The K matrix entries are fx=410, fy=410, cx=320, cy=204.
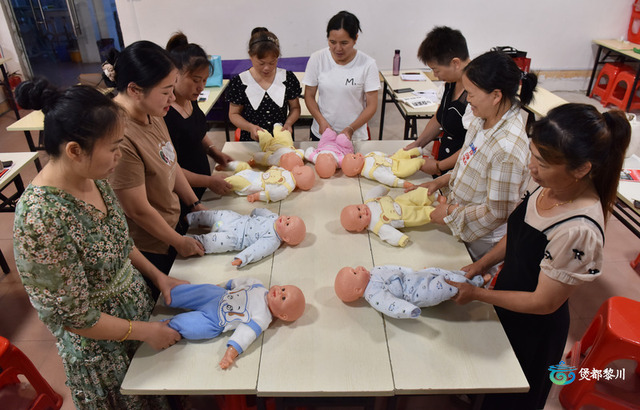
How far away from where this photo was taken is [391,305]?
1.68 metres

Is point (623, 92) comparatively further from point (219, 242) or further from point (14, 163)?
point (14, 163)

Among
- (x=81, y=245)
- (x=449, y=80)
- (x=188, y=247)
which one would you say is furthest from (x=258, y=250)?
(x=449, y=80)

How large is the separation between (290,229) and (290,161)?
0.79 m

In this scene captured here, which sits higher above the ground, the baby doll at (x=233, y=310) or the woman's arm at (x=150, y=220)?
the woman's arm at (x=150, y=220)

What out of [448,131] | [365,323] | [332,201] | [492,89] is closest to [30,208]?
[365,323]

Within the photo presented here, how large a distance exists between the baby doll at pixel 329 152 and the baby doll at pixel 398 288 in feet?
3.31

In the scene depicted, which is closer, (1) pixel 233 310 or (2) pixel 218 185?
(1) pixel 233 310

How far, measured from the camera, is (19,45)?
20.6 ft

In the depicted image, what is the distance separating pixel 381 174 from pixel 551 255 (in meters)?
1.35

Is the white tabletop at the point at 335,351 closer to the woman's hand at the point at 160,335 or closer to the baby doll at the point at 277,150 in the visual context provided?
the woman's hand at the point at 160,335

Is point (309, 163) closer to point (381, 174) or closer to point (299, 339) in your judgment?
point (381, 174)

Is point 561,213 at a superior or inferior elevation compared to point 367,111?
superior

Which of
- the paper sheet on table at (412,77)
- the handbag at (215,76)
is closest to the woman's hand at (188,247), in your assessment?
the handbag at (215,76)

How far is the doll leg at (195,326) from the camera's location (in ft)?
5.34
